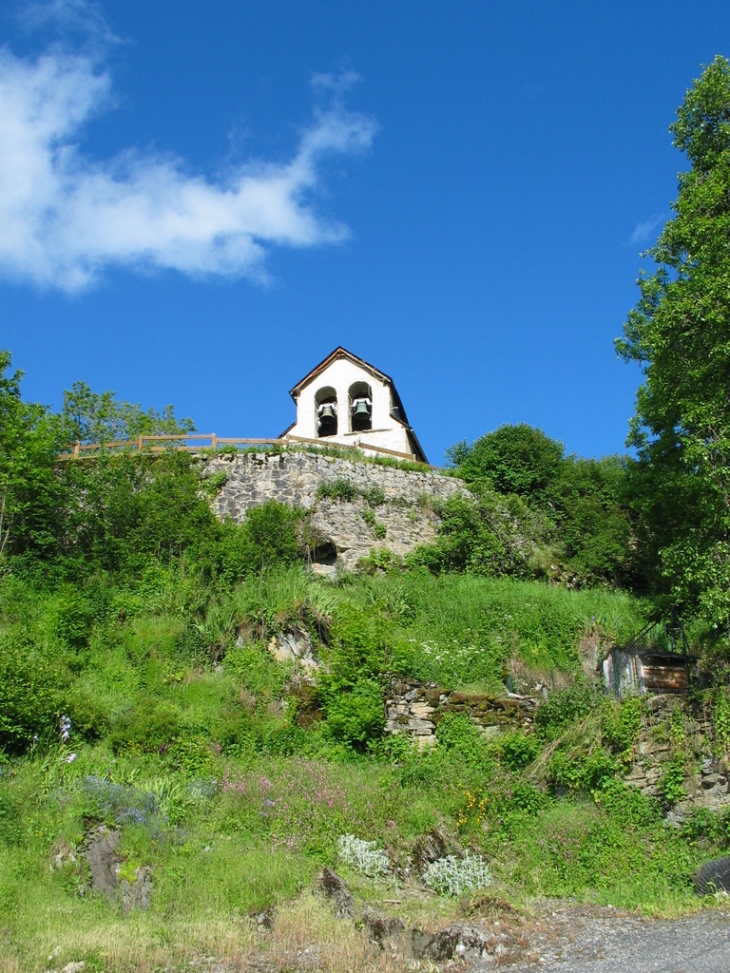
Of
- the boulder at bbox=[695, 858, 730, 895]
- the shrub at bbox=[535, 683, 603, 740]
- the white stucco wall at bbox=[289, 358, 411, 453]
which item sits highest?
the white stucco wall at bbox=[289, 358, 411, 453]

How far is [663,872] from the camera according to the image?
1042cm

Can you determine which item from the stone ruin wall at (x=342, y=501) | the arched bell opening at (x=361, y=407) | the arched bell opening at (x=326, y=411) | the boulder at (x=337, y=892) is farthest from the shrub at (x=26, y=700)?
the arched bell opening at (x=326, y=411)

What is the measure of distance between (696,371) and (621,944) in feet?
30.9

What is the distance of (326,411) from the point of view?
3017 centimetres

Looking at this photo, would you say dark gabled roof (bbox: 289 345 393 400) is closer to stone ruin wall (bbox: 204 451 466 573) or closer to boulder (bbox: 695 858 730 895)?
stone ruin wall (bbox: 204 451 466 573)

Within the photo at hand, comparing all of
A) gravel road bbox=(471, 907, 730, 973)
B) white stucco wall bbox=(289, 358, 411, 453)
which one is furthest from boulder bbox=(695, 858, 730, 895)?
white stucco wall bbox=(289, 358, 411, 453)

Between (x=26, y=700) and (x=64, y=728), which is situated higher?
(x=26, y=700)

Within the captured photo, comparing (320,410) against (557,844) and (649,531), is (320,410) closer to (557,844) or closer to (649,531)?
(649,531)

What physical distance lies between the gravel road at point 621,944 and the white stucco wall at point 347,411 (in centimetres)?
2011

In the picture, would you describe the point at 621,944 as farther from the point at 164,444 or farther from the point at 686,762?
the point at 164,444

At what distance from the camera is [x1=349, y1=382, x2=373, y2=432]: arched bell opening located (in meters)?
29.8

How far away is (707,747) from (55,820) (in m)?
8.44

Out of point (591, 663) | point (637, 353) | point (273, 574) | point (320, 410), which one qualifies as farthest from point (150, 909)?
point (320, 410)

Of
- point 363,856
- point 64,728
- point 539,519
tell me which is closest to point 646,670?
point 363,856
